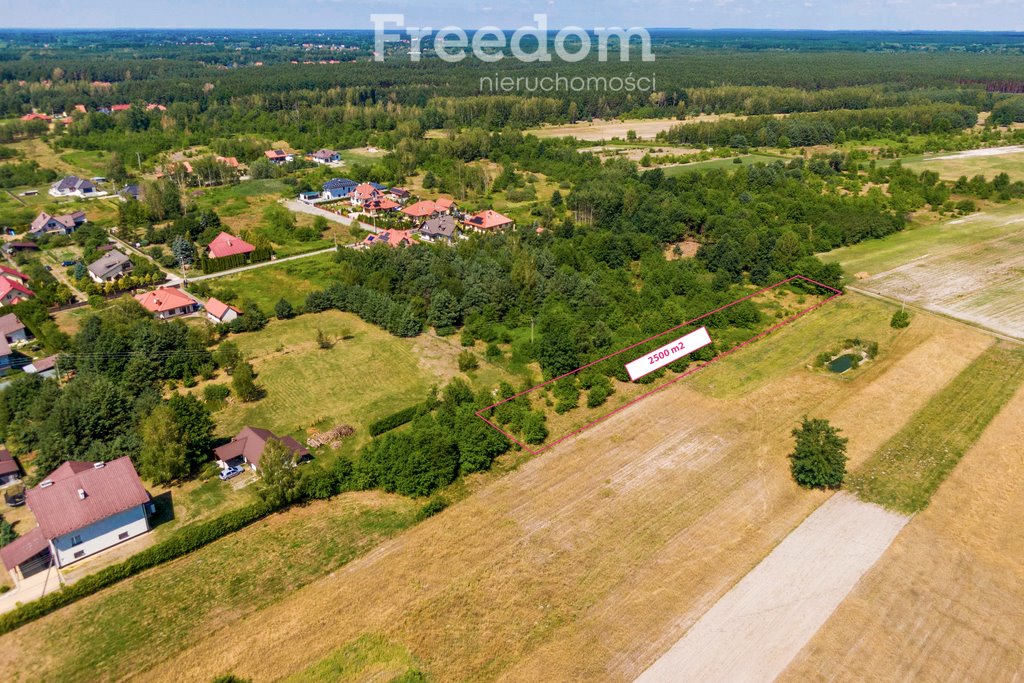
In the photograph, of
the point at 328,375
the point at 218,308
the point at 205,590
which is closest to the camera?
the point at 205,590

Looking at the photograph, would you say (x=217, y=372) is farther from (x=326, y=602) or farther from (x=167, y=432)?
(x=326, y=602)

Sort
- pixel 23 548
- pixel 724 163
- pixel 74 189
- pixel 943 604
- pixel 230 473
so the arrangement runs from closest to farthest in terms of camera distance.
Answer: pixel 943 604
pixel 23 548
pixel 230 473
pixel 74 189
pixel 724 163

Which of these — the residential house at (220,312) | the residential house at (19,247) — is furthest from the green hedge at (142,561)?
the residential house at (19,247)

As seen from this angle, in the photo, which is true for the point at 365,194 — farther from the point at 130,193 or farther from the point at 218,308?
the point at 218,308

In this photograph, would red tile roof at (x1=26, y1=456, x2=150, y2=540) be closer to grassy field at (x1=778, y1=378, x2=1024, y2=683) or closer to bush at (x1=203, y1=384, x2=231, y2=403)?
bush at (x1=203, y1=384, x2=231, y2=403)

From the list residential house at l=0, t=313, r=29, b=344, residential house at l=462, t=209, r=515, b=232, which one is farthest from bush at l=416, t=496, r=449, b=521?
residential house at l=462, t=209, r=515, b=232

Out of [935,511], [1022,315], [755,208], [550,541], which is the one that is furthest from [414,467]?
[755,208]

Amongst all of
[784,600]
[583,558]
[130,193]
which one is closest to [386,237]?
[130,193]
